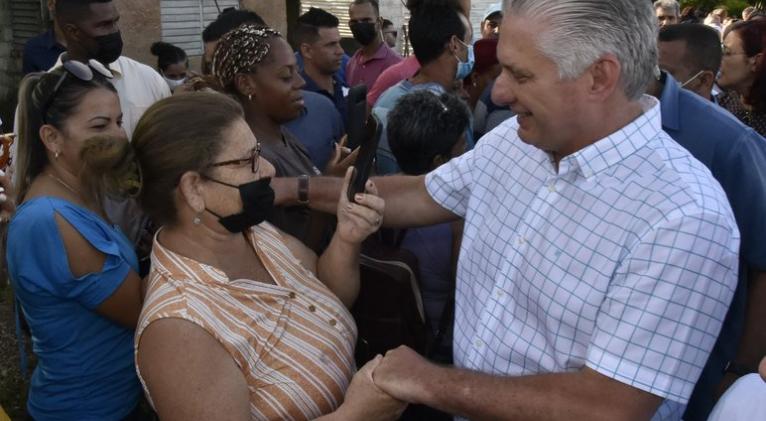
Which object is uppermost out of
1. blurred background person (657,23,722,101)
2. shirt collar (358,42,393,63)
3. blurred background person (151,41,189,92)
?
blurred background person (657,23,722,101)

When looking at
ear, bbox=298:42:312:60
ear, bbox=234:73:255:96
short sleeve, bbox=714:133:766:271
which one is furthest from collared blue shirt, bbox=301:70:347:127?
short sleeve, bbox=714:133:766:271

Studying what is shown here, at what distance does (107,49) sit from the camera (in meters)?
4.39

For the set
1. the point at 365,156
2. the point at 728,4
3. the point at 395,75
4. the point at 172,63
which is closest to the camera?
the point at 365,156

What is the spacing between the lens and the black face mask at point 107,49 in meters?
4.38

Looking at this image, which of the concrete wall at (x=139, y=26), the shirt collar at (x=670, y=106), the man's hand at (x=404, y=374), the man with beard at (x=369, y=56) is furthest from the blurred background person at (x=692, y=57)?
the concrete wall at (x=139, y=26)

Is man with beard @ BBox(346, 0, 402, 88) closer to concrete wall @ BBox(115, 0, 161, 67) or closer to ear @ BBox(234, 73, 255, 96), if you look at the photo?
concrete wall @ BBox(115, 0, 161, 67)

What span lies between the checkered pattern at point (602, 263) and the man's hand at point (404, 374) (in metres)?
0.19

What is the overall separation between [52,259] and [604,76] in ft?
5.65

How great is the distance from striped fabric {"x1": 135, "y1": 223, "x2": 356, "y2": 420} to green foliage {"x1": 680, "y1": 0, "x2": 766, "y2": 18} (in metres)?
17.2

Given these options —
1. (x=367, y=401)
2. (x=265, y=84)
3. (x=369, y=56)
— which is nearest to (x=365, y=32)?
(x=369, y=56)

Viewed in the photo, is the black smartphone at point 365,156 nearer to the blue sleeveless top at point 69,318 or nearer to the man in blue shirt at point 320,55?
the blue sleeveless top at point 69,318

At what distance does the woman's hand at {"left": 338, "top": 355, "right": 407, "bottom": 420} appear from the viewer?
1973mm

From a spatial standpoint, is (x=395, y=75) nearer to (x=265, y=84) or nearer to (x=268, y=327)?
(x=265, y=84)

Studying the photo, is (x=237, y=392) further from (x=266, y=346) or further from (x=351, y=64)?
(x=351, y=64)
